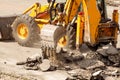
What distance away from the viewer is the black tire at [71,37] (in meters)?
11.9

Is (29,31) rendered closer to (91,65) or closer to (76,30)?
(76,30)

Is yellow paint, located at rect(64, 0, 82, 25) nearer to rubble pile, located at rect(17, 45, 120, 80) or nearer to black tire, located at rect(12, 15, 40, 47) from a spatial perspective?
rubble pile, located at rect(17, 45, 120, 80)

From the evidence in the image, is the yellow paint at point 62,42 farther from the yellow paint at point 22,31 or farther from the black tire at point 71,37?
the yellow paint at point 22,31

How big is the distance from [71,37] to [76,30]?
0.26 meters

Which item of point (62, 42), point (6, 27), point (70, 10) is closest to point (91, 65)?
point (62, 42)

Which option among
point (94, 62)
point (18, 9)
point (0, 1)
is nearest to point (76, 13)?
point (94, 62)

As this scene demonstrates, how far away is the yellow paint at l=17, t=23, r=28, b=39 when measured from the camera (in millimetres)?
13788

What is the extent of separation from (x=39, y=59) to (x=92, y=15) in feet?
6.29

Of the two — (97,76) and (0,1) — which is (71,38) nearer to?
(97,76)

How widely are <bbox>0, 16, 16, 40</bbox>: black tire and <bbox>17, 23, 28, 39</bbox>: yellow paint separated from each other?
785 millimetres

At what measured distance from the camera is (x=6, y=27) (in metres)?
14.7

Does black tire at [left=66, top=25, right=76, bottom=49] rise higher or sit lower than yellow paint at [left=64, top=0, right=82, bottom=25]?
lower

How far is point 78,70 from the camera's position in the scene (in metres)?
10.4

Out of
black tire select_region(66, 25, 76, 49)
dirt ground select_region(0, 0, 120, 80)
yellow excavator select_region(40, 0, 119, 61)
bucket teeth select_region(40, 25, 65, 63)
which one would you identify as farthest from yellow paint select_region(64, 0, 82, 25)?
dirt ground select_region(0, 0, 120, 80)
